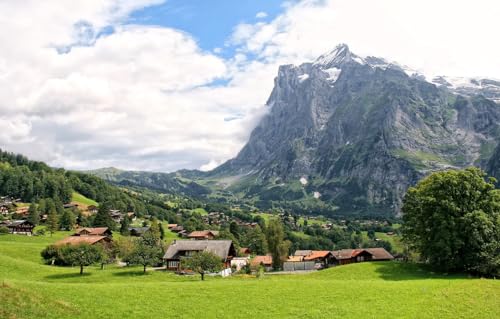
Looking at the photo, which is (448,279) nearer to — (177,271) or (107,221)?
(177,271)

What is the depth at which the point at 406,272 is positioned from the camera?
6919 centimetres

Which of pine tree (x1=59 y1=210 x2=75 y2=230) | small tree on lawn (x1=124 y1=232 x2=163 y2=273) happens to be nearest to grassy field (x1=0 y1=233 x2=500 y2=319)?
small tree on lawn (x1=124 y1=232 x2=163 y2=273)

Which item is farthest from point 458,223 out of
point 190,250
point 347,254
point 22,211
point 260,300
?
point 22,211

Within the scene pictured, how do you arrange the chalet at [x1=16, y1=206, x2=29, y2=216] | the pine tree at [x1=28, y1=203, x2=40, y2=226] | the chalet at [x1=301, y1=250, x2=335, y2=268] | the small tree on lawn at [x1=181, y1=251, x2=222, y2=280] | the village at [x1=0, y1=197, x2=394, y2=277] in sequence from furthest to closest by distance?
the chalet at [x1=16, y1=206, x2=29, y2=216], the chalet at [x1=301, y1=250, x2=335, y2=268], the pine tree at [x1=28, y1=203, x2=40, y2=226], the village at [x1=0, y1=197, x2=394, y2=277], the small tree on lawn at [x1=181, y1=251, x2=222, y2=280]

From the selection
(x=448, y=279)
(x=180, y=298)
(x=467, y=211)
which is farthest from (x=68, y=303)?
(x=467, y=211)

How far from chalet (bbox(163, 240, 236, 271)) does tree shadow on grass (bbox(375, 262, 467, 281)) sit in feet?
134

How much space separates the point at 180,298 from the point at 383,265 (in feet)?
143

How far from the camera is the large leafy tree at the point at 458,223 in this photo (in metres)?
65.4

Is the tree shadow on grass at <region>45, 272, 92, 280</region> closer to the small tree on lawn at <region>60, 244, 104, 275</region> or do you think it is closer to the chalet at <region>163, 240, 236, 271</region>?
the small tree on lawn at <region>60, 244, 104, 275</region>

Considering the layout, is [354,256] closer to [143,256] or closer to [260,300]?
[143,256]

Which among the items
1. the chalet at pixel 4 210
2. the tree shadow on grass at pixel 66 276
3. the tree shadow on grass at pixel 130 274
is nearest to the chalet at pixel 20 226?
the chalet at pixel 4 210

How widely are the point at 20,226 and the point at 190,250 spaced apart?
74.2m

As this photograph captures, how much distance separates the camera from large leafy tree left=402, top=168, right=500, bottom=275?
65438 millimetres

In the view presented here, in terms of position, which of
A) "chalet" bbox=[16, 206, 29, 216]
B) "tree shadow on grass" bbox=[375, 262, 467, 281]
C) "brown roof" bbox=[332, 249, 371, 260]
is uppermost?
"chalet" bbox=[16, 206, 29, 216]
